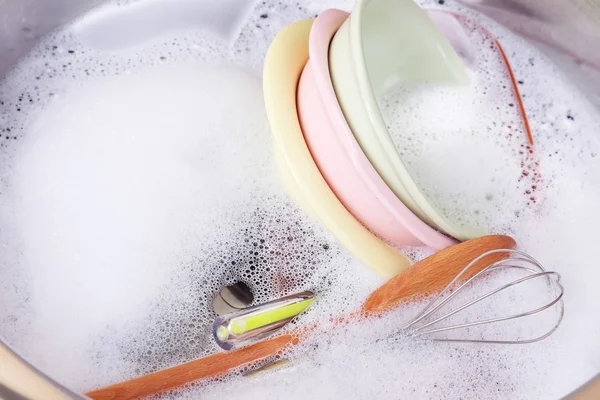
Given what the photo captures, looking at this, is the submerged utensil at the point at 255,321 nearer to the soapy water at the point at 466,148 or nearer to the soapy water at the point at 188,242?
the soapy water at the point at 188,242

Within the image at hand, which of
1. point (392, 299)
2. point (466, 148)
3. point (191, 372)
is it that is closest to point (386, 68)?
point (466, 148)

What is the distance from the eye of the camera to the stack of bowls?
1.32ft

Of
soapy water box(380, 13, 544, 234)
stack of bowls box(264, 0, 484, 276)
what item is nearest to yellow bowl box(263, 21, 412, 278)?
stack of bowls box(264, 0, 484, 276)

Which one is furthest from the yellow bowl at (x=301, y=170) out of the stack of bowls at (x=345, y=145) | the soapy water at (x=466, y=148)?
the soapy water at (x=466, y=148)

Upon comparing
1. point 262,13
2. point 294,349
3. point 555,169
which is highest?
point 262,13

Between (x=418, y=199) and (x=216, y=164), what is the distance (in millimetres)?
195

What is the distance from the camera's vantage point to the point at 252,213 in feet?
1.74

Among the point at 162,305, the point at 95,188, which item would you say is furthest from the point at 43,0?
the point at 162,305

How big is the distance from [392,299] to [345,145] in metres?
0.15

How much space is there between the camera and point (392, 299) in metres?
0.49

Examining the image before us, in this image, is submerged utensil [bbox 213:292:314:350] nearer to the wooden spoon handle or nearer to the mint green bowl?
the wooden spoon handle

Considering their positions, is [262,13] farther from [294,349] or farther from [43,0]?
[294,349]

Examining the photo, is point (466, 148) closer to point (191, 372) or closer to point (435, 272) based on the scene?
point (435, 272)

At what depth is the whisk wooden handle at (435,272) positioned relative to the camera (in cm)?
47
